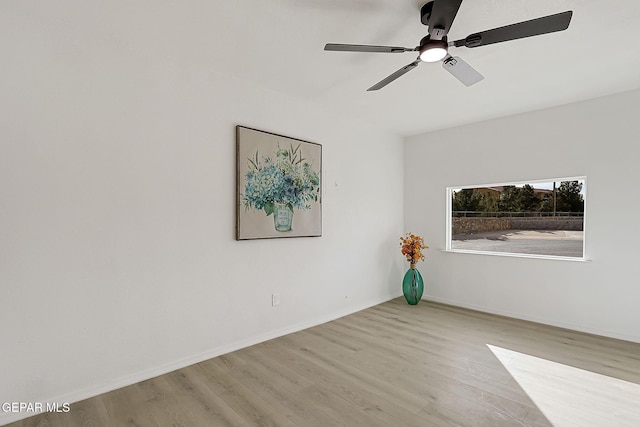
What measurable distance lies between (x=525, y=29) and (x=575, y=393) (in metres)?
2.32

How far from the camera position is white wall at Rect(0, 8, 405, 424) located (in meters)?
1.92

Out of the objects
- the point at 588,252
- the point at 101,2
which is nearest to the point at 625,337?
the point at 588,252

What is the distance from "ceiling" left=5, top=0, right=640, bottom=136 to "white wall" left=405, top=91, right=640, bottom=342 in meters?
0.35

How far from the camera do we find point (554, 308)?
138 inches

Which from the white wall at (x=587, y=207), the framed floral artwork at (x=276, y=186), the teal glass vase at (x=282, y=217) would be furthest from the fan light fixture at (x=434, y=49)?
the white wall at (x=587, y=207)

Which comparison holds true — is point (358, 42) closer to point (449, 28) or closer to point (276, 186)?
point (449, 28)

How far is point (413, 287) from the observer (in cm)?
421

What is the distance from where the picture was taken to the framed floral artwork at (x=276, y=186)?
9.50ft

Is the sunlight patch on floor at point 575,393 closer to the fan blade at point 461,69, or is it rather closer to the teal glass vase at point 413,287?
the teal glass vase at point 413,287

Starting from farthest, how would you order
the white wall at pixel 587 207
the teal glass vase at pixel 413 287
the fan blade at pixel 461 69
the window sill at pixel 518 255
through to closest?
the teal glass vase at pixel 413 287 < the window sill at pixel 518 255 < the white wall at pixel 587 207 < the fan blade at pixel 461 69

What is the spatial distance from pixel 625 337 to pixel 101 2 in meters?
5.03

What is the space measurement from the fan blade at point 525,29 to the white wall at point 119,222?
1.92 metres

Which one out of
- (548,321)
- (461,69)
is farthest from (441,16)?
(548,321)

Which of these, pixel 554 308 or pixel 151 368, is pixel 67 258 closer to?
pixel 151 368
